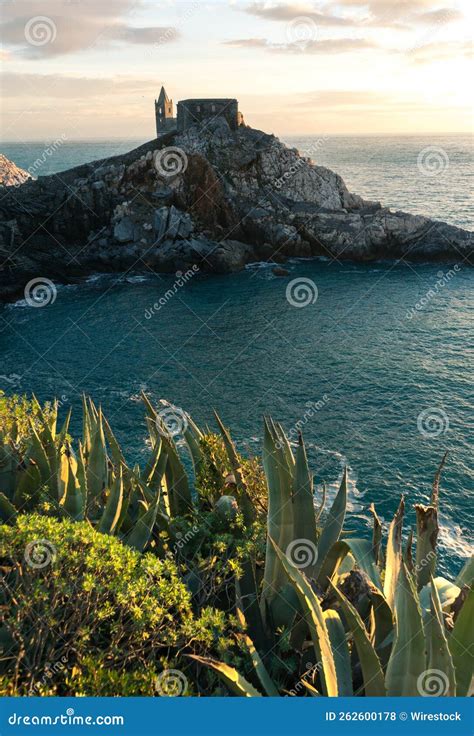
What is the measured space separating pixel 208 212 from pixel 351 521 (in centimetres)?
4059

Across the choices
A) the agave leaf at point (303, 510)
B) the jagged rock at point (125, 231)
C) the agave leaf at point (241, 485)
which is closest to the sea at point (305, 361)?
the jagged rock at point (125, 231)

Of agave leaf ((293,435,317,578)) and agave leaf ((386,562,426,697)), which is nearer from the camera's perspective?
agave leaf ((386,562,426,697))

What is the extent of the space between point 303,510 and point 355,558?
2.42 ft

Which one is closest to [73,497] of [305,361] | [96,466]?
[96,466]

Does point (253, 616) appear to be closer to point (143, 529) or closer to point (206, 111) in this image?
point (143, 529)

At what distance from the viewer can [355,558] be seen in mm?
6059

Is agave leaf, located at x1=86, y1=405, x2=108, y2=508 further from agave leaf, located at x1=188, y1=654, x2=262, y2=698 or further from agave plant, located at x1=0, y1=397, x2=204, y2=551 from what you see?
agave leaf, located at x1=188, y1=654, x2=262, y2=698

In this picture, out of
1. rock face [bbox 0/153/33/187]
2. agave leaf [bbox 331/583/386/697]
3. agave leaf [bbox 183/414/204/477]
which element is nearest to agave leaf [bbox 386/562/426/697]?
agave leaf [bbox 331/583/386/697]

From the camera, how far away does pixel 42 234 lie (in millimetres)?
52156

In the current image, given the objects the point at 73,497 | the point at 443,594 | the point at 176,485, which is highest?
the point at 73,497

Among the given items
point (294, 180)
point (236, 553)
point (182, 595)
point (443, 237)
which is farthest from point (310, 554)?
point (294, 180)

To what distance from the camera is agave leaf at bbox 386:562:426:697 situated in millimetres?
4156

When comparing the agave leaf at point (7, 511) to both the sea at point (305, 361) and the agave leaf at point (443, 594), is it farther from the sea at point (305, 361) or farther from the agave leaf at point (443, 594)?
the sea at point (305, 361)

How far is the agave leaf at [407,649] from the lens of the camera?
4.16m
